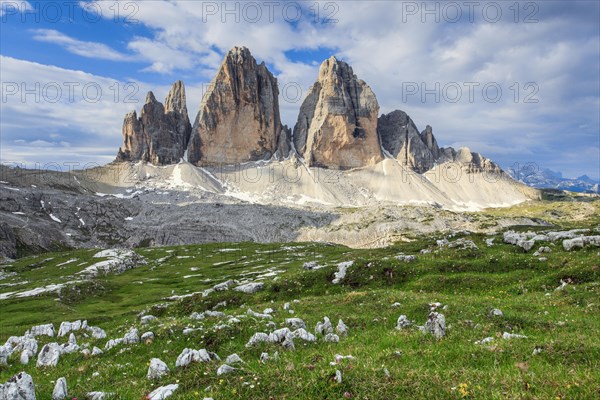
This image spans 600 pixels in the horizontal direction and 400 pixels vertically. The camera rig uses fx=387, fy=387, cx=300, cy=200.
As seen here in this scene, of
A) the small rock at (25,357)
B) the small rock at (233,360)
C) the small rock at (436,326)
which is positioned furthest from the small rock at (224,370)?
the small rock at (25,357)

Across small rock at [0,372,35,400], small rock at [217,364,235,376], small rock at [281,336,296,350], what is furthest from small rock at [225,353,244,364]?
small rock at [0,372,35,400]

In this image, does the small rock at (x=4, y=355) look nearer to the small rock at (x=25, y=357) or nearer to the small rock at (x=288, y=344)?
the small rock at (x=25, y=357)

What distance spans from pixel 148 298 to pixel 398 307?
64.4 metres

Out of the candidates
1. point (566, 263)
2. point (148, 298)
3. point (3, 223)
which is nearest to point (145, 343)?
point (566, 263)

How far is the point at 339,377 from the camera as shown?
1004 cm

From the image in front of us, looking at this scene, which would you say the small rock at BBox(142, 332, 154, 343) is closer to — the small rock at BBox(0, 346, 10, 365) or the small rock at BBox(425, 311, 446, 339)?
the small rock at BBox(0, 346, 10, 365)

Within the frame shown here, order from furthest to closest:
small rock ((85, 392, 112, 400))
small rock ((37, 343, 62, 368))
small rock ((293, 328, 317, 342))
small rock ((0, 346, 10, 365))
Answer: small rock ((0, 346, 10, 365)) < small rock ((37, 343, 62, 368)) < small rock ((293, 328, 317, 342)) < small rock ((85, 392, 112, 400))

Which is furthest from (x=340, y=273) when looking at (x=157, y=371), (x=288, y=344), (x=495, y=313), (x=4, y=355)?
(x=157, y=371)

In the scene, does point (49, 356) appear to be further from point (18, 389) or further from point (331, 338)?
point (331, 338)

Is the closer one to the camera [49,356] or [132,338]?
[49,356]

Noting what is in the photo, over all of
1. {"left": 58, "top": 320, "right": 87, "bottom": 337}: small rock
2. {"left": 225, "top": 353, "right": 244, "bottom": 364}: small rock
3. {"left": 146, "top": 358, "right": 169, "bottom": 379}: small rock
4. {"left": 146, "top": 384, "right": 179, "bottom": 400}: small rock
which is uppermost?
{"left": 225, "top": 353, "right": 244, "bottom": 364}: small rock

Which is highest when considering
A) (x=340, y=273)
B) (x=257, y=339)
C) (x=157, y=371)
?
(x=257, y=339)

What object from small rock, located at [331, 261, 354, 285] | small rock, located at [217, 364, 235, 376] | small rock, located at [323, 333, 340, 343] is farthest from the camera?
small rock, located at [331, 261, 354, 285]

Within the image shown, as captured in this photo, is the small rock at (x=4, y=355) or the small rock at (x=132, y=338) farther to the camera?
the small rock at (x=132, y=338)
